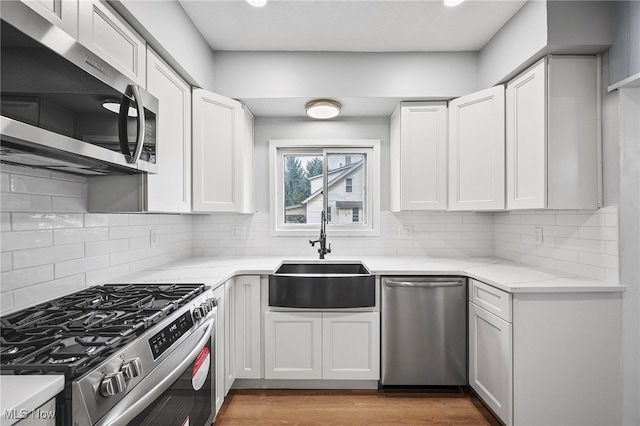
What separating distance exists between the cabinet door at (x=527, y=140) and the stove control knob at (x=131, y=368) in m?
2.20

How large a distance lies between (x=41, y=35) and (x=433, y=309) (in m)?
2.37

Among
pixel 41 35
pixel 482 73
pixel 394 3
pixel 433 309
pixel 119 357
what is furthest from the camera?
pixel 482 73

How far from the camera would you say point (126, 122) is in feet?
4.01

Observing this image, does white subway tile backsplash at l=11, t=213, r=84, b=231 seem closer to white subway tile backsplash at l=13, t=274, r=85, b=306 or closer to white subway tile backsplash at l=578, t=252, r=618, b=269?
white subway tile backsplash at l=13, t=274, r=85, b=306

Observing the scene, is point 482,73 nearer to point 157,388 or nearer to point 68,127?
point 68,127

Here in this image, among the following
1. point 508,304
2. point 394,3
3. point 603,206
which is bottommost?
point 508,304

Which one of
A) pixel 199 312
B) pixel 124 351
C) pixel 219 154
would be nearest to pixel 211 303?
pixel 199 312

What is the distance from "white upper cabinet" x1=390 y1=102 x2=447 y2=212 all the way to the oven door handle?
189 centimetres

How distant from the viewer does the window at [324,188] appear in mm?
3031

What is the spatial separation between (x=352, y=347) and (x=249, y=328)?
0.75 metres

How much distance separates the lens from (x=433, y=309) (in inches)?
87.0

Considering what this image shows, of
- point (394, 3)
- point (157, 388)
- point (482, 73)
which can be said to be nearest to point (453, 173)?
point (482, 73)

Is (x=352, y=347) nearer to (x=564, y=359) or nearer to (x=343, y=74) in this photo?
(x=564, y=359)

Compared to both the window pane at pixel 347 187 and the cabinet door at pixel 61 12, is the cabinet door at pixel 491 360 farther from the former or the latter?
the cabinet door at pixel 61 12
